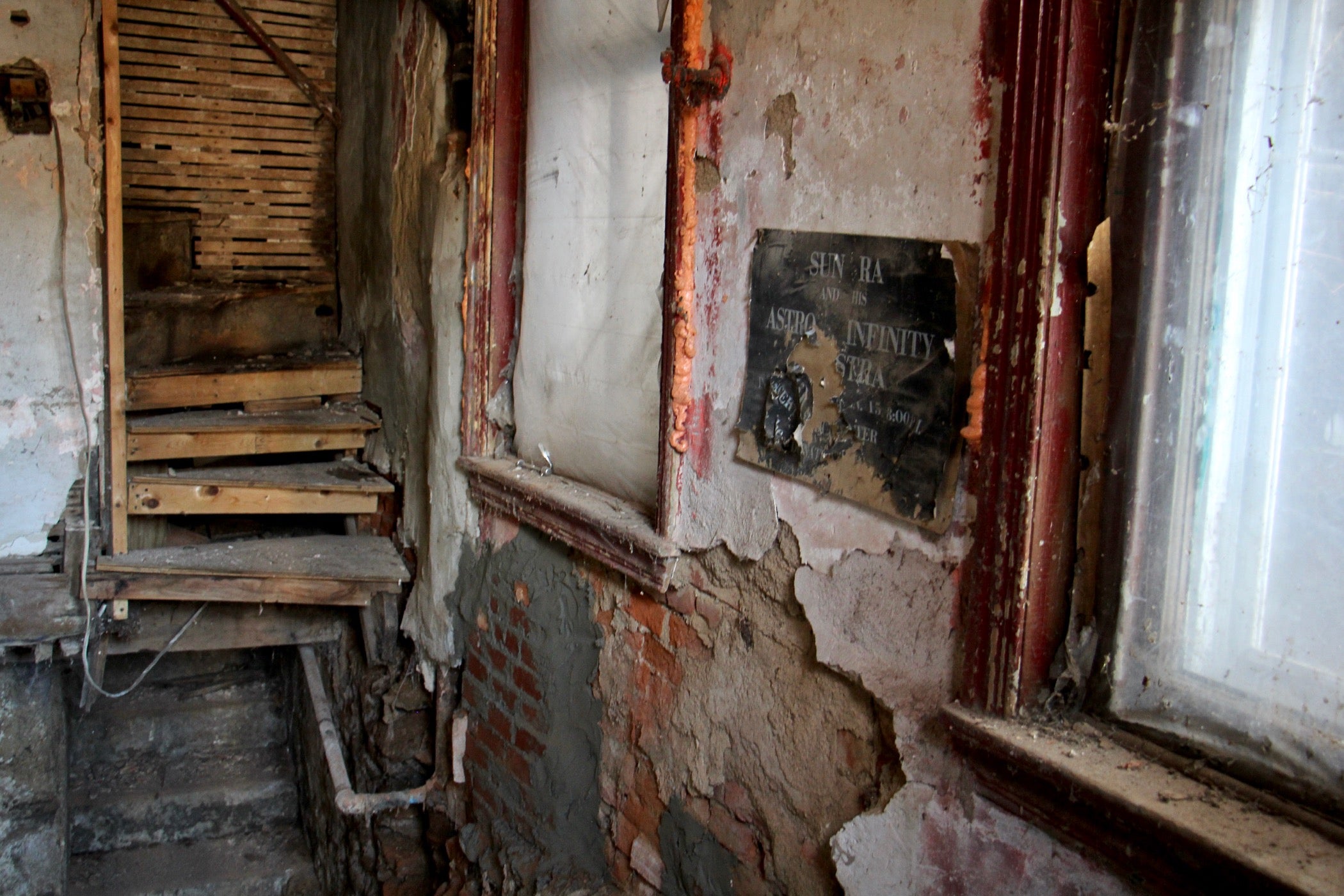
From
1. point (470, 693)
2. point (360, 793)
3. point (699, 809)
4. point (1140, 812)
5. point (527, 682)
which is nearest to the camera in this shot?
point (1140, 812)

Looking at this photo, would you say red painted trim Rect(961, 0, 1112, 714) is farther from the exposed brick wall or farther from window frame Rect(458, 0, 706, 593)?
the exposed brick wall

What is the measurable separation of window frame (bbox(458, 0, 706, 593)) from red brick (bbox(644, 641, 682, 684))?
13cm

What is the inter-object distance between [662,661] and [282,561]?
5.14 feet

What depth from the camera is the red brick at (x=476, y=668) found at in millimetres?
2961

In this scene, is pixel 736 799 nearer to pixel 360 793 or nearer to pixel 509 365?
pixel 509 365

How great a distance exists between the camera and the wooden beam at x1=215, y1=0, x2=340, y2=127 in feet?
13.3

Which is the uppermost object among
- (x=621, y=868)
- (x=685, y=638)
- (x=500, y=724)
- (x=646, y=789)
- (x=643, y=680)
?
(x=685, y=638)

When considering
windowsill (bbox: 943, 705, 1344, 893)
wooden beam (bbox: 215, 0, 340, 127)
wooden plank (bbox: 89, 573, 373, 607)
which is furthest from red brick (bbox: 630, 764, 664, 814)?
wooden beam (bbox: 215, 0, 340, 127)

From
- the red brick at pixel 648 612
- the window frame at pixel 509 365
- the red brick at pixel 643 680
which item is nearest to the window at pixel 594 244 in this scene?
the window frame at pixel 509 365

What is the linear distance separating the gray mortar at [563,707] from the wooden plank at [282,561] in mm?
693

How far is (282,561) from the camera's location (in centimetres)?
323

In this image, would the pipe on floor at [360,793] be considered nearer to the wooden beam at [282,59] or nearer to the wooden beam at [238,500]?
the wooden beam at [238,500]


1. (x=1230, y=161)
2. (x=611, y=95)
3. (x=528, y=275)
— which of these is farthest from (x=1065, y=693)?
(x=528, y=275)

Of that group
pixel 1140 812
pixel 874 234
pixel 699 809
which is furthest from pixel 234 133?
pixel 1140 812
